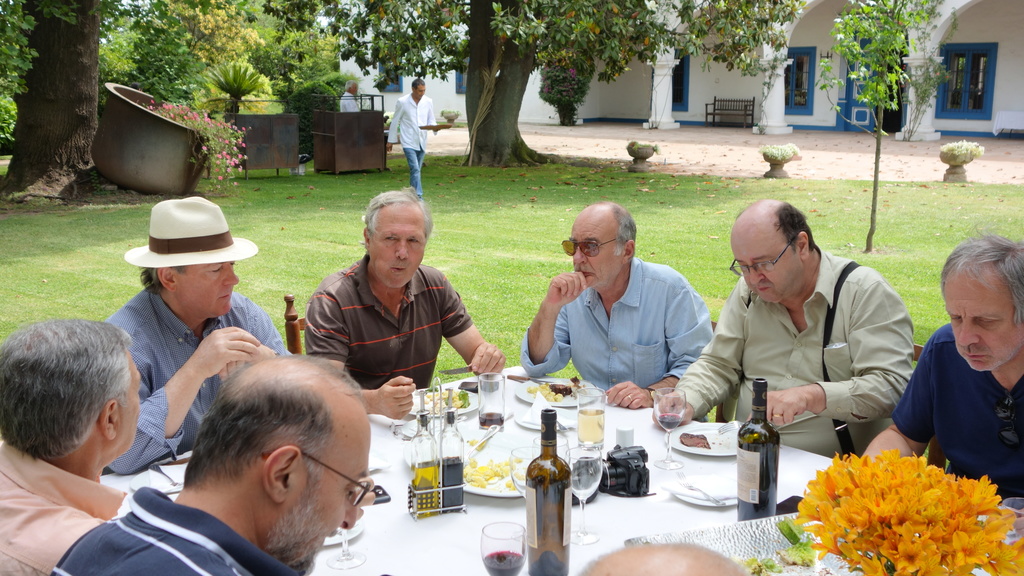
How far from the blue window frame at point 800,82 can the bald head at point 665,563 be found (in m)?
32.4

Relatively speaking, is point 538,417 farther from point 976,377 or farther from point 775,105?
point 775,105

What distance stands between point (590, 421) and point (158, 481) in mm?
1380

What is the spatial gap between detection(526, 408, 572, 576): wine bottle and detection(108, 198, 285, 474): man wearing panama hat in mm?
1420

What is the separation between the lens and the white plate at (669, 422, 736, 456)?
303 cm

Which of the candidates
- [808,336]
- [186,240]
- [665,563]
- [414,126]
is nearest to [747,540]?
[665,563]

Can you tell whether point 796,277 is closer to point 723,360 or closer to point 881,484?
point 723,360

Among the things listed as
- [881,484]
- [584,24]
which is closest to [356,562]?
[881,484]

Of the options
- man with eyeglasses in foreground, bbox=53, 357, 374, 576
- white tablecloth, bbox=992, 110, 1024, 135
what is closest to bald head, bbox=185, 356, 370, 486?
man with eyeglasses in foreground, bbox=53, 357, 374, 576

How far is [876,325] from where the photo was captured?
358 centimetres

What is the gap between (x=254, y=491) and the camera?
1.69m

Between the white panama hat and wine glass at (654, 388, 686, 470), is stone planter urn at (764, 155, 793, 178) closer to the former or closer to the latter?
the white panama hat

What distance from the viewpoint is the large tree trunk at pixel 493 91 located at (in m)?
19.6

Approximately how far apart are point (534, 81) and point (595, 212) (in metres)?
32.9

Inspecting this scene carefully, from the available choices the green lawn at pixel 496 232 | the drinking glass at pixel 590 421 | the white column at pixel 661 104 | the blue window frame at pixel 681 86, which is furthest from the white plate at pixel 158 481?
the blue window frame at pixel 681 86
